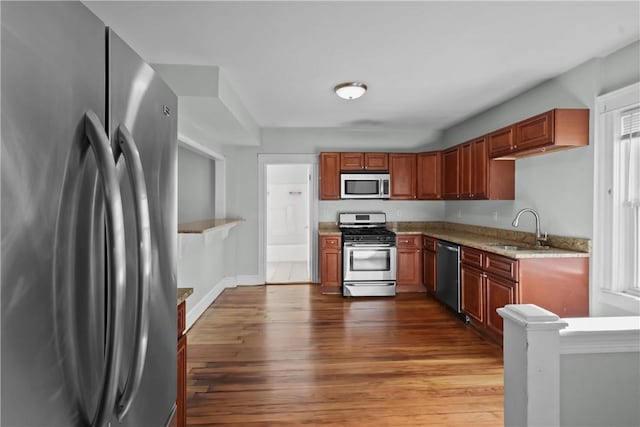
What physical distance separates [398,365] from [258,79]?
278cm

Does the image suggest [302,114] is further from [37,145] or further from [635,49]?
[37,145]

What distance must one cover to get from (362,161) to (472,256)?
7.63ft

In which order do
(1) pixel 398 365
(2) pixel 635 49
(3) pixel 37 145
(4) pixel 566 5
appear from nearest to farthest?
(3) pixel 37 145
(4) pixel 566 5
(2) pixel 635 49
(1) pixel 398 365

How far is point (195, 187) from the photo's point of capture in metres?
5.50

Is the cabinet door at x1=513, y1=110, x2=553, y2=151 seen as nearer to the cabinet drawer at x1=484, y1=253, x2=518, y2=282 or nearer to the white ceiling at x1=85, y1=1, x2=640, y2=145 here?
the white ceiling at x1=85, y1=1, x2=640, y2=145

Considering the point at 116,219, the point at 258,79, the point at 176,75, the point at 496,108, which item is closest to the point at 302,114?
the point at 258,79

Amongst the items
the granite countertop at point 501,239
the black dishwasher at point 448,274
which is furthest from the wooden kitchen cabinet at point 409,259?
the black dishwasher at point 448,274

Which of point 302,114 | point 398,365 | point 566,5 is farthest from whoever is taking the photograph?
point 302,114

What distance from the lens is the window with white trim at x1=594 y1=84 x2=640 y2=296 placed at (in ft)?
8.68

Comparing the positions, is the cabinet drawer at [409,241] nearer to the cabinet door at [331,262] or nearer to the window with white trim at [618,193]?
the cabinet door at [331,262]

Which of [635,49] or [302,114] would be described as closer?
[635,49]

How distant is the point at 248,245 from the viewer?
577 cm

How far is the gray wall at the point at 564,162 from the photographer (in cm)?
277

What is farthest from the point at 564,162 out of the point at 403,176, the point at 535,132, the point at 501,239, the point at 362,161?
Result: the point at 362,161
